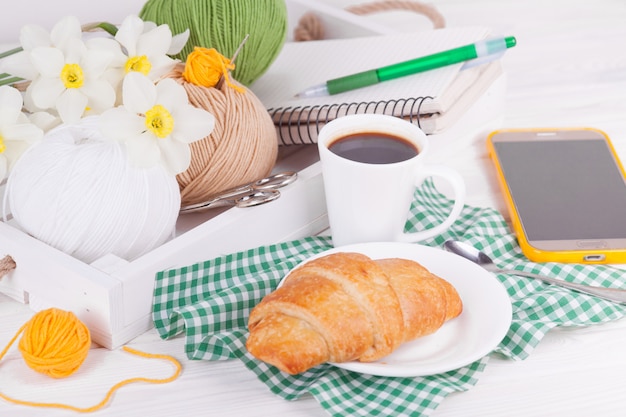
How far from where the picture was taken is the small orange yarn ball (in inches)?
24.2

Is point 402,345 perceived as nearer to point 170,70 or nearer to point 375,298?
point 375,298

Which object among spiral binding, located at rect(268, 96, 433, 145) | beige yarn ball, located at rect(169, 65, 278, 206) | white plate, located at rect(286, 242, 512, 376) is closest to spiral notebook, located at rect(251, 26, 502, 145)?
spiral binding, located at rect(268, 96, 433, 145)

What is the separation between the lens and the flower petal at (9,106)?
0.69m

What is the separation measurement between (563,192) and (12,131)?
496 mm

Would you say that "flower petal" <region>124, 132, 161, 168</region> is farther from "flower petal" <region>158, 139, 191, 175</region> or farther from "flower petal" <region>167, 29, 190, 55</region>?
"flower petal" <region>167, 29, 190, 55</region>

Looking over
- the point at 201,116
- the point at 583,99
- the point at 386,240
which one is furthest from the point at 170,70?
the point at 583,99

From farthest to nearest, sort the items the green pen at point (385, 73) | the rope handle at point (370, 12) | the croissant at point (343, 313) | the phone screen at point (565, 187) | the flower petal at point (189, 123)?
the rope handle at point (370, 12) < the green pen at point (385, 73) < the phone screen at point (565, 187) < the flower petal at point (189, 123) < the croissant at point (343, 313)

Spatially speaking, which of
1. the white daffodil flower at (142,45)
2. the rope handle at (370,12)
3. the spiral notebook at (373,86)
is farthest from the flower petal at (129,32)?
the rope handle at (370,12)

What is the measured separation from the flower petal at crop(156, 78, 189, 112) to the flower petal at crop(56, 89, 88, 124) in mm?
69

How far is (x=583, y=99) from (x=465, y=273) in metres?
0.48

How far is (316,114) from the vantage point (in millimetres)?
889

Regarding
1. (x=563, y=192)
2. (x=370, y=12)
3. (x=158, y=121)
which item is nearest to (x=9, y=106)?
(x=158, y=121)

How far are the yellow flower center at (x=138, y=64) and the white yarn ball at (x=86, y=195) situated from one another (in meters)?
0.06

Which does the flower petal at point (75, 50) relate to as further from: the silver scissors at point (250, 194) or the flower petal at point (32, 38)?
the silver scissors at point (250, 194)
